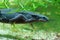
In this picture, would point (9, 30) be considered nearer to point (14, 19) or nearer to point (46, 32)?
point (14, 19)

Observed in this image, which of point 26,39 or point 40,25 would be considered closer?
point 26,39

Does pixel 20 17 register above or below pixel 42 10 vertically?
below

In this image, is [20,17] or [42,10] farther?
[42,10]

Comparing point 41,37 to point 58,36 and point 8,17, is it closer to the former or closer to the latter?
point 58,36

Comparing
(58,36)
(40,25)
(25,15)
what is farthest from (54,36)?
(25,15)

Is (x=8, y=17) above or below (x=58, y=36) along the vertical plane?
above

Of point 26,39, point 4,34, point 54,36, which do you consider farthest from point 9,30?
point 54,36
